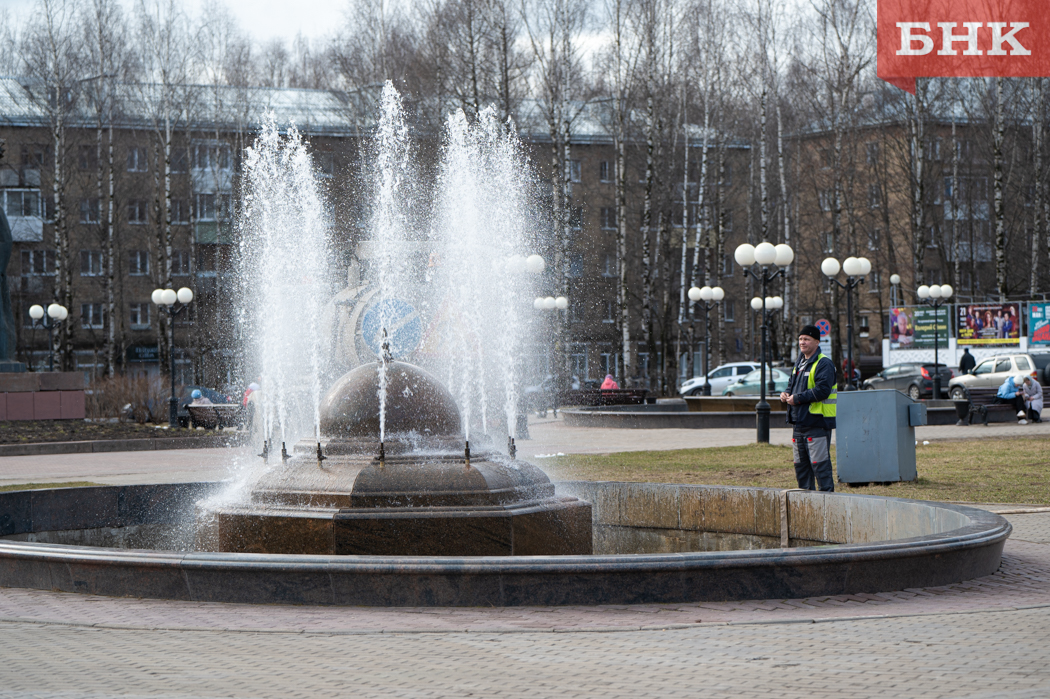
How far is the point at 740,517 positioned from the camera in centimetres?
1045

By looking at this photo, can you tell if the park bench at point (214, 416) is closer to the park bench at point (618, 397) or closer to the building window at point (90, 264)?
the park bench at point (618, 397)

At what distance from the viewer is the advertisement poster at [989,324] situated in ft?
139

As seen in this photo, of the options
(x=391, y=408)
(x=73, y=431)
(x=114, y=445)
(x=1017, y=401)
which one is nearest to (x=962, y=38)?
(x=1017, y=401)

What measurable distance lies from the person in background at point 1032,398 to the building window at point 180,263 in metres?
42.1

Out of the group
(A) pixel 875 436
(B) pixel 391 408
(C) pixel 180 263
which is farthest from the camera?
(C) pixel 180 263

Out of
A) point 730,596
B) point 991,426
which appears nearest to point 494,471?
point 730,596

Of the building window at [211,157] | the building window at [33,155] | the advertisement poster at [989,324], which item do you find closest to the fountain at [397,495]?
the advertisement poster at [989,324]

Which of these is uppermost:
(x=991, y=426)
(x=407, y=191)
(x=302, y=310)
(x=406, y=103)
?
(x=406, y=103)

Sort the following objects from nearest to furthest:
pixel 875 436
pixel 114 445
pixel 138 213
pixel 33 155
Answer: pixel 875 436
pixel 114 445
pixel 33 155
pixel 138 213

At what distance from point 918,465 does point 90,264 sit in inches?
1946

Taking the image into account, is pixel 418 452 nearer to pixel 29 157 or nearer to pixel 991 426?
pixel 991 426

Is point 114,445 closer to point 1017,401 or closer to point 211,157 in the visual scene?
point 1017,401

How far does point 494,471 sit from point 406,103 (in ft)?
116

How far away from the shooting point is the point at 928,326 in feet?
148
